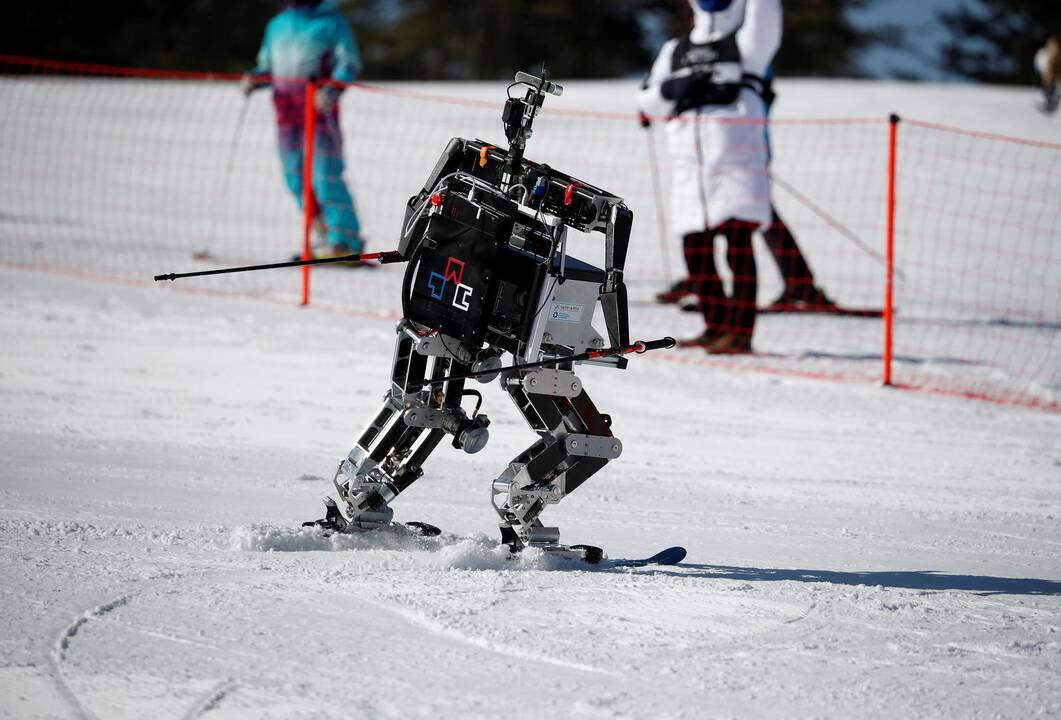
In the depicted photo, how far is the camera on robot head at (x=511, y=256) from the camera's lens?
409 cm

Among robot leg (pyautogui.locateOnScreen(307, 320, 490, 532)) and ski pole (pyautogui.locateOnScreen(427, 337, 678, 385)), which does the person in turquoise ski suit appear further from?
ski pole (pyautogui.locateOnScreen(427, 337, 678, 385))

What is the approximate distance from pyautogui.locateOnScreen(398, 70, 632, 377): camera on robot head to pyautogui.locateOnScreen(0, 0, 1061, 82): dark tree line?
94.9ft

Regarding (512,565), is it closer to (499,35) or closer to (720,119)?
(720,119)

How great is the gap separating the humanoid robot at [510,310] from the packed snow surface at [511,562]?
1.30 ft

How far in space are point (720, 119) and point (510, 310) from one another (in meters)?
4.89

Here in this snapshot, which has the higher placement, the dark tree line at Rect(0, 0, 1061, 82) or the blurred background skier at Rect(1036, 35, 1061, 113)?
the dark tree line at Rect(0, 0, 1061, 82)

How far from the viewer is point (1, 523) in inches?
182

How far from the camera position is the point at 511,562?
4.45m

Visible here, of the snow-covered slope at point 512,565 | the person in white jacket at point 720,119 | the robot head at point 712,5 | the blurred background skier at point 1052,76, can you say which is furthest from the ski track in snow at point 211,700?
the blurred background skier at point 1052,76

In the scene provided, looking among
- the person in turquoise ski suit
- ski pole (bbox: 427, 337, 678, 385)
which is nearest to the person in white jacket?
the person in turquoise ski suit

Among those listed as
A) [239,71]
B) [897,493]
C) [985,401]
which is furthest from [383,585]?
[239,71]

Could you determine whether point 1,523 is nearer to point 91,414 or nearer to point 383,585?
point 383,585

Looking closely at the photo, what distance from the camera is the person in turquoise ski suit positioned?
35.6 ft

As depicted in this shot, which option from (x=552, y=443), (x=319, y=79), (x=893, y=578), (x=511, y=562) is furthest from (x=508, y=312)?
(x=319, y=79)
